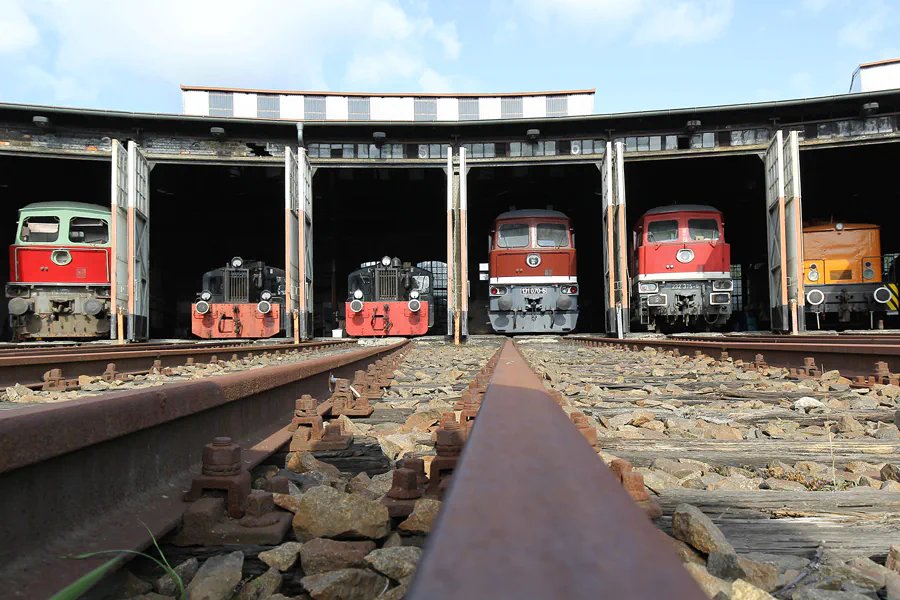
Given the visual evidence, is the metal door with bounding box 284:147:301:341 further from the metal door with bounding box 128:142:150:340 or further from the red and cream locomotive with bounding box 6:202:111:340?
the red and cream locomotive with bounding box 6:202:111:340

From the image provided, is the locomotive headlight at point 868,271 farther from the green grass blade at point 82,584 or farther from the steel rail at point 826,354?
the green grass blade at point 82,584

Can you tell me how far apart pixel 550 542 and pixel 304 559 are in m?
0.83

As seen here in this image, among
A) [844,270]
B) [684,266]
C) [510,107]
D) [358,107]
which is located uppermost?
[358,107]

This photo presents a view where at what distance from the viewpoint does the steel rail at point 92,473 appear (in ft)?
3.31

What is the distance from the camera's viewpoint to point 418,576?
43 centimetres

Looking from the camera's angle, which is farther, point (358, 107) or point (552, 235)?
point (358, 107)

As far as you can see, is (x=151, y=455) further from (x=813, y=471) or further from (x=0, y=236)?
(x=0, y=236)

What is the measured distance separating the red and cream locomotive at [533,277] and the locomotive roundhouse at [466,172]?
885mm

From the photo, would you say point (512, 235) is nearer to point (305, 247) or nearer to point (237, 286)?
point (305, 247)

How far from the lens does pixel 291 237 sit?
14570 mm

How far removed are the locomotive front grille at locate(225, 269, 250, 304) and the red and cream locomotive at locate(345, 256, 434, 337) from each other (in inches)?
103

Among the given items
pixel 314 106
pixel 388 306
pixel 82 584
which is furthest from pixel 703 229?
pixel 314 106

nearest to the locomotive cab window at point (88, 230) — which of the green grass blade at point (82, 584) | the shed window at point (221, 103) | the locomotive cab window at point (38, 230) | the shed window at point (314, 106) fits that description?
the locomotive cab window at point (38, 230)

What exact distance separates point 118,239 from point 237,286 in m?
3.10
